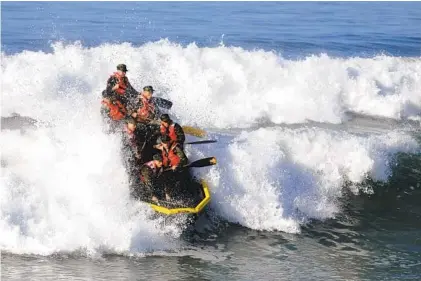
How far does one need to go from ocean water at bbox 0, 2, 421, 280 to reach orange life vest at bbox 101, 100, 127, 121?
13.2 inches

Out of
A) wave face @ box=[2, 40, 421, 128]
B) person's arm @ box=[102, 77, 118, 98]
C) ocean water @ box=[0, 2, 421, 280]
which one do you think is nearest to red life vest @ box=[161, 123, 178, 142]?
ocean water @ box=[0, 2, 421, 280]

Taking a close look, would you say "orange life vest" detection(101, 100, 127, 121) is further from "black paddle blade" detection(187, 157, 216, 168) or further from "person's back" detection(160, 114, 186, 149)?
"black paddle blade" detection(187, 157, 216, 168)

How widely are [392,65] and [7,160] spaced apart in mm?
15826

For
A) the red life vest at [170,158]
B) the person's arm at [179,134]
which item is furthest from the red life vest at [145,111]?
the red life vest at [170,158]

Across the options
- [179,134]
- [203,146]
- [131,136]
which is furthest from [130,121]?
[203,146]

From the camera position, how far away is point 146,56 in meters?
22.7

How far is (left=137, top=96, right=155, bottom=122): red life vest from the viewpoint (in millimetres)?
13609

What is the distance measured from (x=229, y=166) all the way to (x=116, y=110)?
7.97 feet

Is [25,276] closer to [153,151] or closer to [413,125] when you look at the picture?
[153,151]

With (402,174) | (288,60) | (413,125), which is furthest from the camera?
(288,60)

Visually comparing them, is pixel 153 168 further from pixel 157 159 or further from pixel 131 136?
pixel 131 136

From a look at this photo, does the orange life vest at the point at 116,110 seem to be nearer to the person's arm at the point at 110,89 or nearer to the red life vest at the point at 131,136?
the person's arm at the point at 110,89

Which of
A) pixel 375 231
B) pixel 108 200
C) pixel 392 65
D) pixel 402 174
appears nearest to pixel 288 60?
pixel 392 65

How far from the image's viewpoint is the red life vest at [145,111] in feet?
44.7
